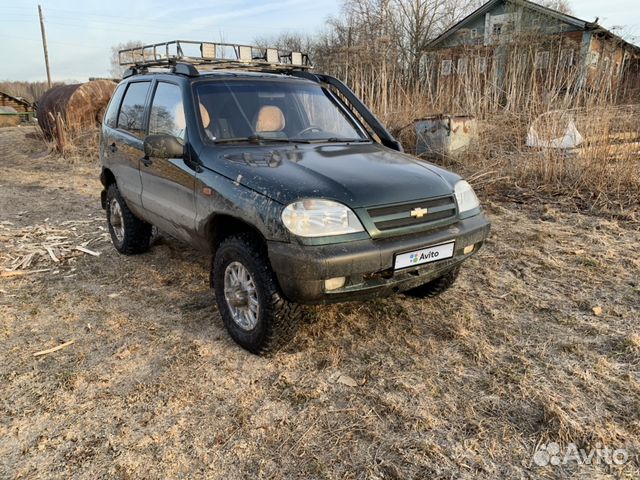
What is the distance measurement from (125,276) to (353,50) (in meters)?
8.37

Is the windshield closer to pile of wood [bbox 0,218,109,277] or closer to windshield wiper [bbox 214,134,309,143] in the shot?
windshield wiper [bbox 214,134,309,143]

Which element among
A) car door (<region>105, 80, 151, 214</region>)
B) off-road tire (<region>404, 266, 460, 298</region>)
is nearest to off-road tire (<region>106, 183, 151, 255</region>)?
car door (<region>105, 80, 151, 214</region>)

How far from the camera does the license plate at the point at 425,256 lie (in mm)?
2545

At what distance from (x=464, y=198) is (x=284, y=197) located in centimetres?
126

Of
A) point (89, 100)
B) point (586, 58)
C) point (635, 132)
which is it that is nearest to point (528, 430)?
point (635, 132)

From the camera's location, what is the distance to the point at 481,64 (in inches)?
358

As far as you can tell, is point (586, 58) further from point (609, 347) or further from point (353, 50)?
point (609, 347)

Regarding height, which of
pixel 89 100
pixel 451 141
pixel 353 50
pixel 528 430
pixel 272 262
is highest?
pixel 353 50

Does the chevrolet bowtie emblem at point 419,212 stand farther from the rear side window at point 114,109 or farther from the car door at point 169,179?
the rear side window at point 114,109

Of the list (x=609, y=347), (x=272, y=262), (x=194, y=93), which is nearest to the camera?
(x=272, y=262)

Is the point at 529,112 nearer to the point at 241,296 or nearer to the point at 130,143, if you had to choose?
the point at 130,143

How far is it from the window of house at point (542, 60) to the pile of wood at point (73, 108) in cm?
1094

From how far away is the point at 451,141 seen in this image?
7.65 m

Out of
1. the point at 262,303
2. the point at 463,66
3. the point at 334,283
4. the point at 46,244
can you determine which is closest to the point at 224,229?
the point at 262,303
